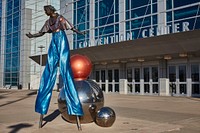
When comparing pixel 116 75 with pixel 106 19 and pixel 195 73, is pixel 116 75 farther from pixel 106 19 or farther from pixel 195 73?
pixel 195 73

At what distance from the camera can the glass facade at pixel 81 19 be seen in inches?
1272

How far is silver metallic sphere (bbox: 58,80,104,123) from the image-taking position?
8711 millimetres

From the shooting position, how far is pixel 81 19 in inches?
1309

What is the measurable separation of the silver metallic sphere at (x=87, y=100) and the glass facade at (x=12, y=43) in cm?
4146

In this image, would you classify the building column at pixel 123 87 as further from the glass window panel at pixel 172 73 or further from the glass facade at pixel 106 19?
the glass window panel at pixel 172 73

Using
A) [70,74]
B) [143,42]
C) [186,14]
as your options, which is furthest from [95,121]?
[186,14]

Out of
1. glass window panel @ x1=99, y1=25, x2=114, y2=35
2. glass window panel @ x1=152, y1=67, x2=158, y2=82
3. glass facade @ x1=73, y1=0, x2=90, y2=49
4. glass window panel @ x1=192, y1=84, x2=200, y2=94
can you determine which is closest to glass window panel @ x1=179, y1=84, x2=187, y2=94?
glass window panel @ x1=192, y1=84, x2=200, y2=94

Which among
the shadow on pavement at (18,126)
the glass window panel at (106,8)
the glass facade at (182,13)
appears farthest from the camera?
the glass window panel at (106,8)

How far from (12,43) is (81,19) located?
2205cm

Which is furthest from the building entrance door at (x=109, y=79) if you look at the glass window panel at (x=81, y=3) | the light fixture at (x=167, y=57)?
the glass window panel at (x=81, y=3)

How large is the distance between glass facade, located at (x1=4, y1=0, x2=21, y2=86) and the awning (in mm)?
24396

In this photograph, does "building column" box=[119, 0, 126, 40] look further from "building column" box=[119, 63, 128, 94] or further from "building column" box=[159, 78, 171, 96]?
"building column" box=[159, 78, 171, 96]

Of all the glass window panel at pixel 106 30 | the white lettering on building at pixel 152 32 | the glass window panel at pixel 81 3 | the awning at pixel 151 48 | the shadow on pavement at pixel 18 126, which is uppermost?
the glass window panel at pixel 81 3

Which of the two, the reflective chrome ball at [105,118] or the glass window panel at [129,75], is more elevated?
the glass window panel at [129,75]
